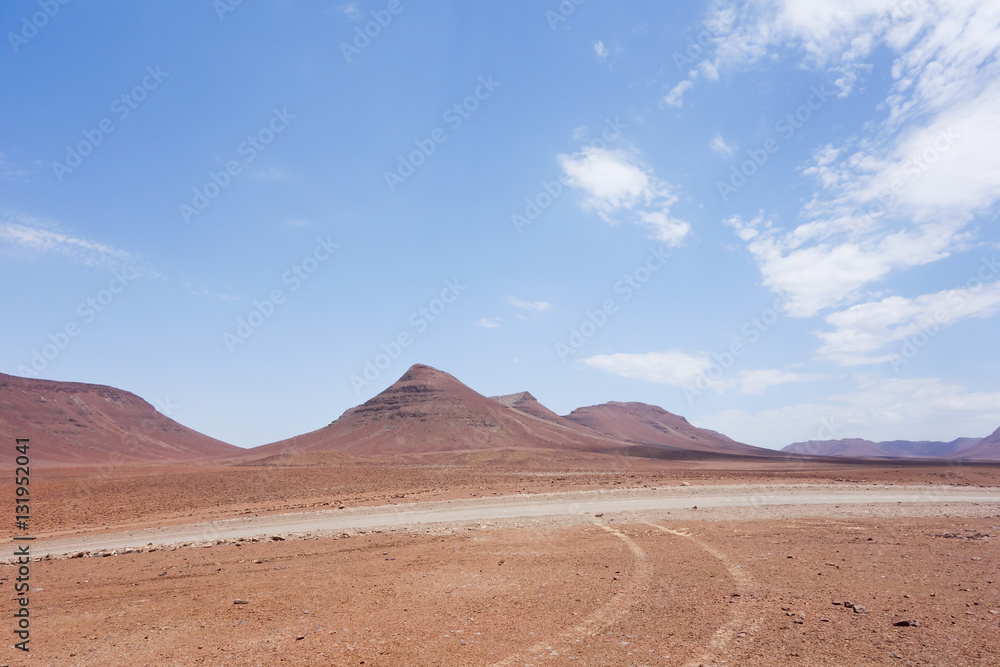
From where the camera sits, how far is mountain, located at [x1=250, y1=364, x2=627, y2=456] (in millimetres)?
108000

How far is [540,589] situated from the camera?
9.92 metres

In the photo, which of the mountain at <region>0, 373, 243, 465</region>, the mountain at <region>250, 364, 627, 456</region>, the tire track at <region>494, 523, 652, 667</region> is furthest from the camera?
the mountain at <region>0, 373, 243, 465</region>

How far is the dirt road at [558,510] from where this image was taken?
59.3ft

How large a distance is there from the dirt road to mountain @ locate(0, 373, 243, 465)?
100 m

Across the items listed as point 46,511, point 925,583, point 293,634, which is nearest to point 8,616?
point 293,634

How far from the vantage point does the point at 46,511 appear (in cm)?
2752

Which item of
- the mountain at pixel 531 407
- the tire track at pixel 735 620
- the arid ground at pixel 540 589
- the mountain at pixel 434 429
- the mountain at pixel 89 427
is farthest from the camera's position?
the mountain at pixel 531 407

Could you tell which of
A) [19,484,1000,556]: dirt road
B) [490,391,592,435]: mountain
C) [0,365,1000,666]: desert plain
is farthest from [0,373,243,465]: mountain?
[0,365,1000,666]: desert plain

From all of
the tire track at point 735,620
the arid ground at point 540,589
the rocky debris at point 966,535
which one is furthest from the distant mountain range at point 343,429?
the tire track at point 735,620

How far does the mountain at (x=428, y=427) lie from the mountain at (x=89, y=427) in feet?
90.9

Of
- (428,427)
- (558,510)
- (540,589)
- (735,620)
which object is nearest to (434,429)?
A: (428,427)

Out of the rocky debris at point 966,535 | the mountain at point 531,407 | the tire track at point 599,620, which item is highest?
the mountain at point 531,407

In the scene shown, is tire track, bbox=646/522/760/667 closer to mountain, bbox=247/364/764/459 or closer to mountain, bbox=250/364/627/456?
Answer: mountain, bbox=247/364/764/459

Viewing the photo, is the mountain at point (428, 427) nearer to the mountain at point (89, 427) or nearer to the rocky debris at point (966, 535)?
the mountain at point (89, 427)
